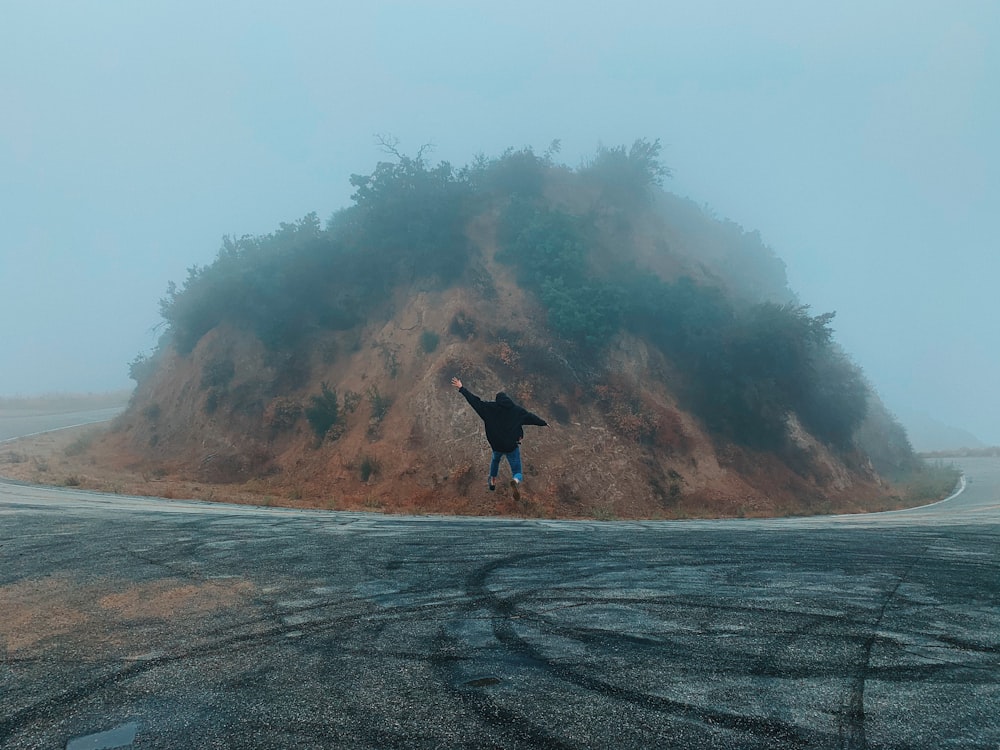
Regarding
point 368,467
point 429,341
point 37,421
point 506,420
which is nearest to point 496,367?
point 429,341

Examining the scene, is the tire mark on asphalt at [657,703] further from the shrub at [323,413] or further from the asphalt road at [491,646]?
the shrub at [323,413]

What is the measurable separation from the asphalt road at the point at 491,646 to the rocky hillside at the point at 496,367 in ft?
48.7

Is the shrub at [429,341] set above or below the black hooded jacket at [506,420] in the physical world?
above

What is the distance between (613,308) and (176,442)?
24.2 metres

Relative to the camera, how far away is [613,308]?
1246 inches

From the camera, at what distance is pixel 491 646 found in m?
5.52

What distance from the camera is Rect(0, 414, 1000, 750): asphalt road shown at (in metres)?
4.08

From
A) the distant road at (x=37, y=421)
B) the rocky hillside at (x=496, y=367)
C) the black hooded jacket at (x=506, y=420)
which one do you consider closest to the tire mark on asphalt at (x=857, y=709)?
the black hooded jacket at (x=506, y=420)

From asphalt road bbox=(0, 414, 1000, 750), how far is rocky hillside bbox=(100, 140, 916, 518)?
1484cm

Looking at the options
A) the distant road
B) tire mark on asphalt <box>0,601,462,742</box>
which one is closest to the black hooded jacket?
tire mark on asphalt <box>0,601,462,742</box>

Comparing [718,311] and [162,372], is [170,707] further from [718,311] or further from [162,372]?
[162,372]

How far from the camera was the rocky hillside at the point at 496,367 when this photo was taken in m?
26.9

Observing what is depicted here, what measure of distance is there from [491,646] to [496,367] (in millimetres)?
24188

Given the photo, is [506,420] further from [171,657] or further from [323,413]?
[323,413]
